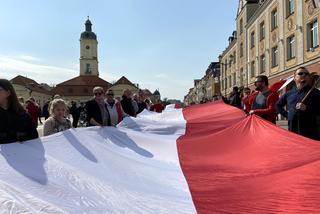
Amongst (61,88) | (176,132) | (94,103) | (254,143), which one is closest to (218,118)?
(176,132)

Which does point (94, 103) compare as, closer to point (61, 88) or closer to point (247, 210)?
point (247, 210)

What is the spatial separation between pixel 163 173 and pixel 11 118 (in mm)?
1747

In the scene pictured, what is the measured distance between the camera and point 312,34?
2372 cm

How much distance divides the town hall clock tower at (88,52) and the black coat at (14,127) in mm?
106798

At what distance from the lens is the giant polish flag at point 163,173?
3156 millimetres

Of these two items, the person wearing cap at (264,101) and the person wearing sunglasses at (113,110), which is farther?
the person wearing sunglasses at (113,110)

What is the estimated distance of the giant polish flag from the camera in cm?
316

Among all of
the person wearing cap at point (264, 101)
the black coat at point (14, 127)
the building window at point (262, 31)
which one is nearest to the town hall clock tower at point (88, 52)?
the building window at point (262, 31)

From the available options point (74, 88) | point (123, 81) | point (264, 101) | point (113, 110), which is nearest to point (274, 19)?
point (264, 101)

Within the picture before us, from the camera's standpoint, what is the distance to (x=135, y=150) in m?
6.00

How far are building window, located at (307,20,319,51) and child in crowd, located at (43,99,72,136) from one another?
19703 mm

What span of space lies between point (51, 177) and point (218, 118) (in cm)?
564

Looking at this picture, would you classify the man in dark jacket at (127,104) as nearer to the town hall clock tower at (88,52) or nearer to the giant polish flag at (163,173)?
the giant polish flag at (163,173)

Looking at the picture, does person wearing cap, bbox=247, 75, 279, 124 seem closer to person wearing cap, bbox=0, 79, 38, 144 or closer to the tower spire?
person wearing cap, bbox=0, 79, 38, 144
